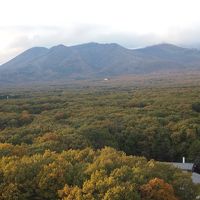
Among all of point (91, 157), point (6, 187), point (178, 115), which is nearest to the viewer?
point (6, 187)

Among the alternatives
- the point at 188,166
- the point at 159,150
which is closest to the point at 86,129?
the point at 159,150

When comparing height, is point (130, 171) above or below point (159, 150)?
above

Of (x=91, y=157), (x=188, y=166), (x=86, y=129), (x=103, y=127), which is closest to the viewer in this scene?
(x=91, y=157)

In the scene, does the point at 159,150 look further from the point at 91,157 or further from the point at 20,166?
the point at 20,166

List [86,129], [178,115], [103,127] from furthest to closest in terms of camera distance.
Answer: [178,115] → [103,127] → [86,129]

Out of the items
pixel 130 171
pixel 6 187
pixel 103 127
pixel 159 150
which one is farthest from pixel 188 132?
pixel 6 187

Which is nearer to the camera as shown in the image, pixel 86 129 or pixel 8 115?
pixel 86 129
